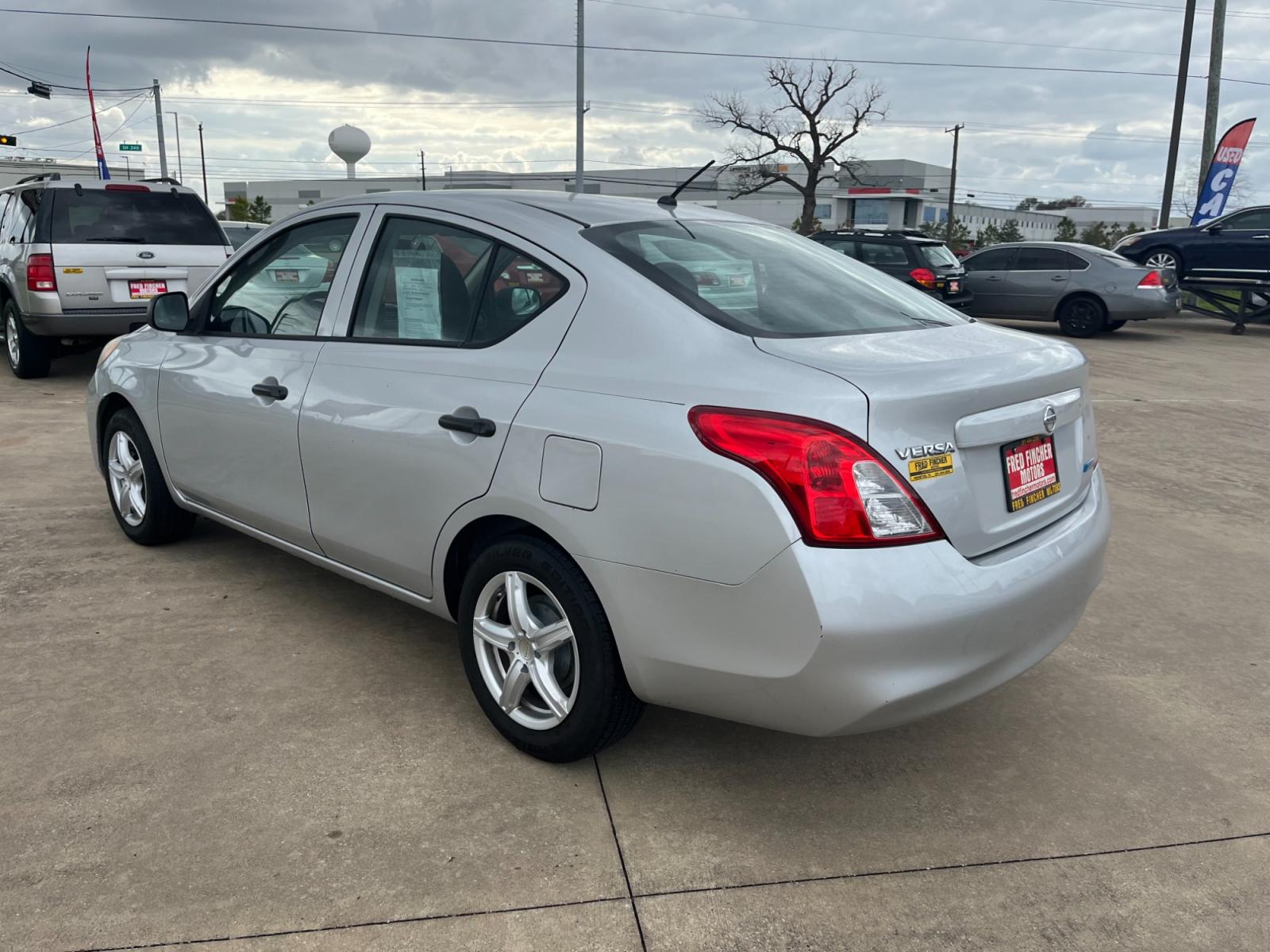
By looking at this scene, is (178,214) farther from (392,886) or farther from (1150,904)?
(1150,904)

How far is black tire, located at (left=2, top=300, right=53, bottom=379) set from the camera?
9133mm

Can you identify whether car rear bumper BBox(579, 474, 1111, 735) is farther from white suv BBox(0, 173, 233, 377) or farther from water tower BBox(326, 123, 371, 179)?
water tower BBox(326, 123, 371, 179)

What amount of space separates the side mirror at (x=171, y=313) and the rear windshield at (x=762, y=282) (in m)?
2.13

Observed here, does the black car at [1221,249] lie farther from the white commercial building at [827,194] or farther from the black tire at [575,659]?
the white commercial building at [827,194]

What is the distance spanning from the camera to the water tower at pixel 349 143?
5903 centimetres

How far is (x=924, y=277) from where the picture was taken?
49.3ft

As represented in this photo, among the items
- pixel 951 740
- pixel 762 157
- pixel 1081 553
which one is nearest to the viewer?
pixel 1081 553

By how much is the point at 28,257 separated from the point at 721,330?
7899mm

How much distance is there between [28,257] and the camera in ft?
27.3

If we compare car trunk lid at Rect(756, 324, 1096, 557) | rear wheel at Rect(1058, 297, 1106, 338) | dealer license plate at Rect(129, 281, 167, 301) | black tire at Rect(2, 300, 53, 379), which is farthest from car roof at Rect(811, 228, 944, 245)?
car trunk lid at Rect(756, 324, 1096, 557)

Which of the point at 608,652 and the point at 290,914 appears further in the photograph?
the point at 608,652

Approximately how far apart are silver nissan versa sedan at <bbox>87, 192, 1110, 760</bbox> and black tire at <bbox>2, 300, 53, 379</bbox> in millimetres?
6765

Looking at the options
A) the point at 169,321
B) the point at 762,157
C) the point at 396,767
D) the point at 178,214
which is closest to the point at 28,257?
the point at 178,214

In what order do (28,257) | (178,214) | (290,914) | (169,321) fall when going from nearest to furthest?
(290,914) → (169,321) → (28,257) → (178,214)
